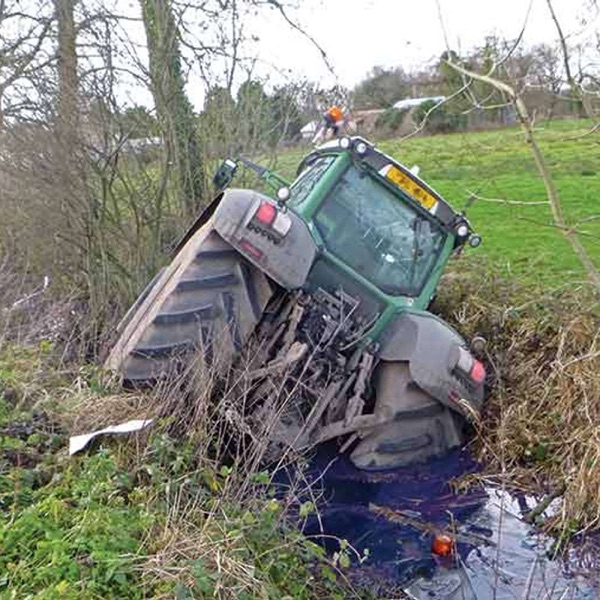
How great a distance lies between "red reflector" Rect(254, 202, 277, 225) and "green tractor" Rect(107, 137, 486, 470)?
0.03ft

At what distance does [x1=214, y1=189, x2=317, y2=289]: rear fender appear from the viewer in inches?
202

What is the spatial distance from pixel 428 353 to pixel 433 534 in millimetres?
1173

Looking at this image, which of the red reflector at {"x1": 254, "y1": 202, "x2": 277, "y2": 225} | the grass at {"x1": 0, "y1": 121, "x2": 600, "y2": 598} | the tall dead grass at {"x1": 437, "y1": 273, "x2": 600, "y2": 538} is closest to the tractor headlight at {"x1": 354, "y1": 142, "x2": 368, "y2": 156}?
the grass at {"x1": 0, "y1": 121, "x2": 600, "y2": 598}

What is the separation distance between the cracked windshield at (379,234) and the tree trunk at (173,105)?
9.53 feet

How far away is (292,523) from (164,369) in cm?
135

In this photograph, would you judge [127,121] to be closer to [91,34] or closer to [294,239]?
[91,34]

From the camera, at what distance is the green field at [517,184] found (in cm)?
420

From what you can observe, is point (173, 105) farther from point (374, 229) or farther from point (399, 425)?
point (399, 425)

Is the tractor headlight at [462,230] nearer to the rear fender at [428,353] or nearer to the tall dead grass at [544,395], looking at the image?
the rear fender at [428,353]

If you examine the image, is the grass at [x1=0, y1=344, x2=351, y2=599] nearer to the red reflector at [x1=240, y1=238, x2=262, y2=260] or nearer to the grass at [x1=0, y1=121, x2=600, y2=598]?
the grass at [x1=0, y1=121, x2=600, y2=598]

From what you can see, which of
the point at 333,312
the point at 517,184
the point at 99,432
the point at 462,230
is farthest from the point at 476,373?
the point at 517,184

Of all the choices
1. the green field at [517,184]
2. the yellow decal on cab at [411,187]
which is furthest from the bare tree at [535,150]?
the yellow decal on cab at [411,187]

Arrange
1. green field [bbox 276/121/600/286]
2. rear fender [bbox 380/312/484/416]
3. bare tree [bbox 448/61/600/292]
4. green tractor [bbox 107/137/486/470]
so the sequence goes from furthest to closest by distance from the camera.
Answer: rear fender [bbox 380/312/484/416] < green tractor [bbox 107/137/486/470] < green field [bbox 276/121/600/286] < bare tree [bbox 448/61/600/292]

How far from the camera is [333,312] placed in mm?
5344
